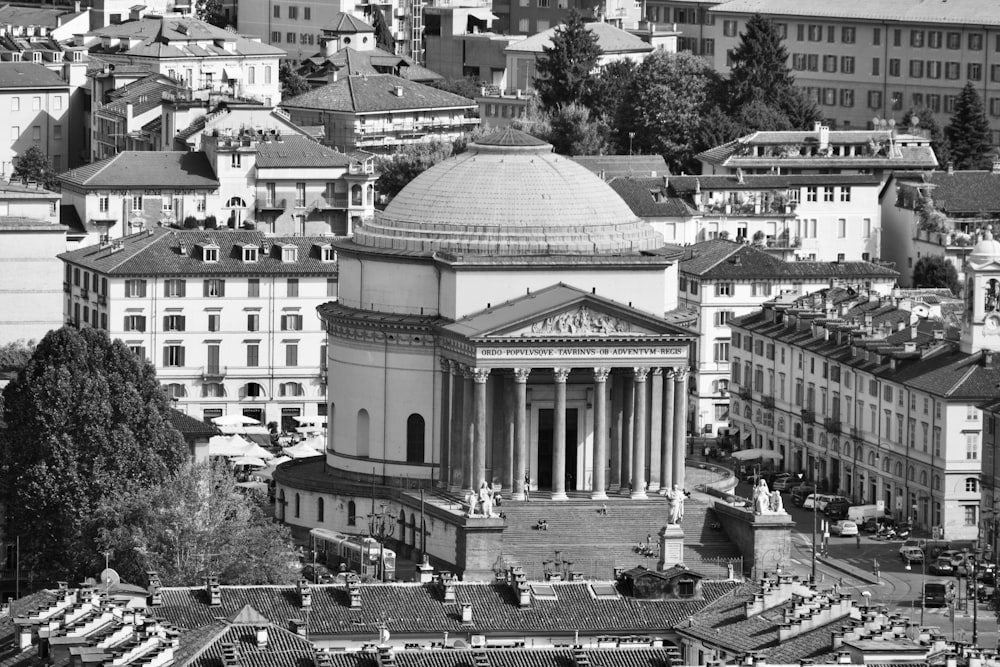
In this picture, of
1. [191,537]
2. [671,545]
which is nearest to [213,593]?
[191,537]

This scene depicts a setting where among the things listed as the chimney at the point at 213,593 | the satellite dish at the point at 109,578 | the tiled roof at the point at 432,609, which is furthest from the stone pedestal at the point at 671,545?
the chimney at the point at 213,593

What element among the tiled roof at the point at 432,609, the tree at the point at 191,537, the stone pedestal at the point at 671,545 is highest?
the tiled roof at the point at 432,609

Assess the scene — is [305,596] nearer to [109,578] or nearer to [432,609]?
[432,609]

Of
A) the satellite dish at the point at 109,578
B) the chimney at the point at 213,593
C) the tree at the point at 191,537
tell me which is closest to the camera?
the chimney at the point at 213,593

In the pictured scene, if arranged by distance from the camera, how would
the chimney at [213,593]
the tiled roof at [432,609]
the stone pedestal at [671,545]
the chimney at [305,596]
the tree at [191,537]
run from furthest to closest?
the stone pedestal at [671,545], the tree at [191,537], the chimney at [305,596], the tiled roof at [432,609], the chimney at [213,593]

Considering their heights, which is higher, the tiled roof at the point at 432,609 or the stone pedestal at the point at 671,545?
the tiled roof at the point at 432,609

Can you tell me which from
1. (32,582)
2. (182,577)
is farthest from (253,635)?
(32,582)

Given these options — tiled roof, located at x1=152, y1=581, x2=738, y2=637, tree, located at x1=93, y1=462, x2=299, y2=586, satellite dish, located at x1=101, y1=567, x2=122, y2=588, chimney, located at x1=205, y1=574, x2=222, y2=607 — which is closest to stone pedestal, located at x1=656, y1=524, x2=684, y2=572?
tree, located at x1=93, y1=462, x2=299, y2=586

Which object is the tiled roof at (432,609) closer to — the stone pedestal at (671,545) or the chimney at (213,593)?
the chimney at (213,593)
